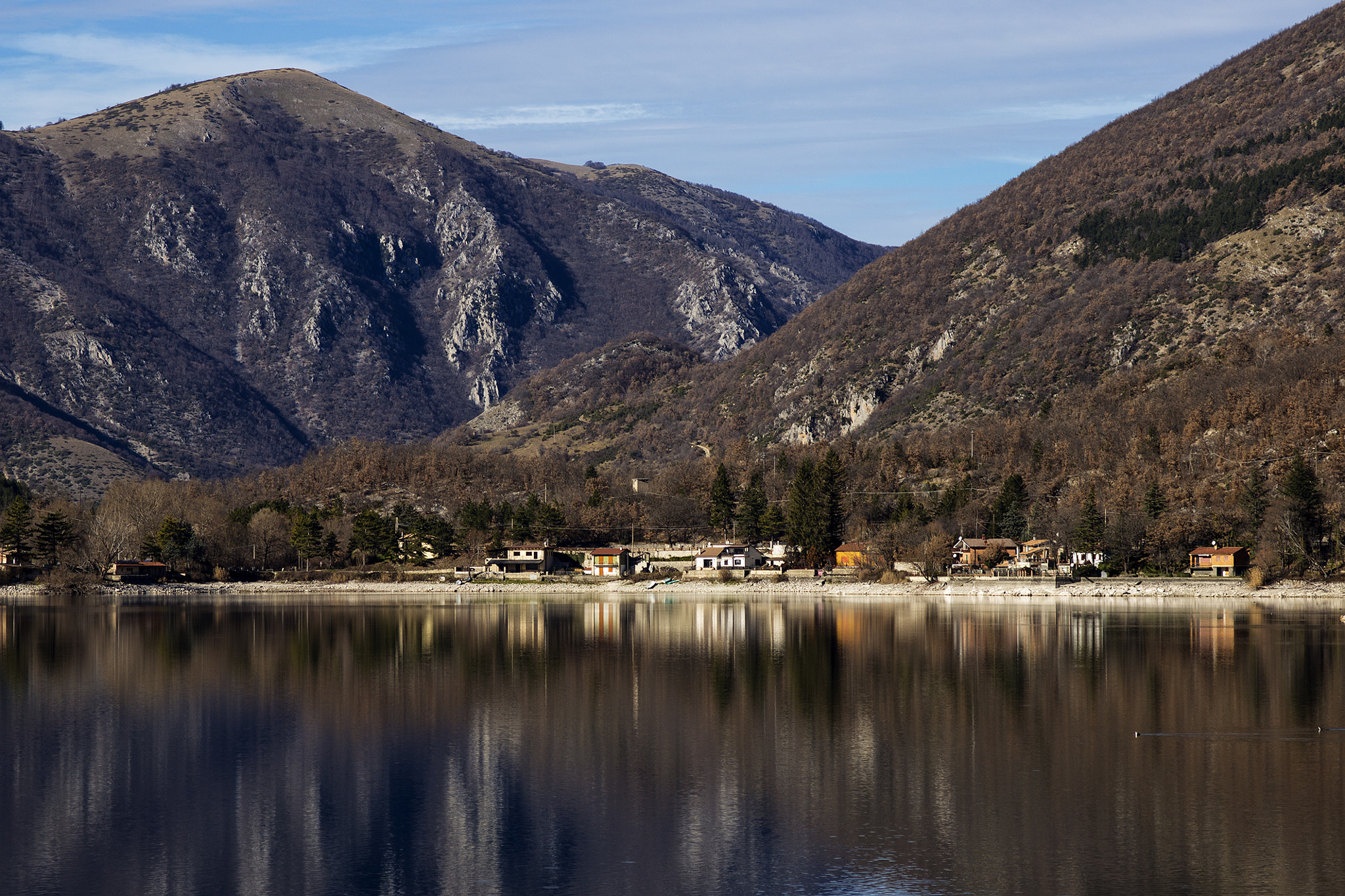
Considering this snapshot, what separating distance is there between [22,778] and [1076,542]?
105142mm

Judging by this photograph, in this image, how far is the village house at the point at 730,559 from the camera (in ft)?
460

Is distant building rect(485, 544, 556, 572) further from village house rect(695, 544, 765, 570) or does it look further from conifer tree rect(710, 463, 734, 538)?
conifer tree rect(710, 463, 734, 538)

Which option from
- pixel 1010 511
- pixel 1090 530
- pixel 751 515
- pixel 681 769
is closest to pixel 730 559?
pixel 751 515

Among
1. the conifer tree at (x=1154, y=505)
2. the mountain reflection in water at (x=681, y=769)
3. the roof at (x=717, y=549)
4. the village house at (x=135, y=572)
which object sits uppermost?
the conifer tree at (x=1154, y=505)

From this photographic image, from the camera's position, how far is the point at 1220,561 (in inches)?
4579

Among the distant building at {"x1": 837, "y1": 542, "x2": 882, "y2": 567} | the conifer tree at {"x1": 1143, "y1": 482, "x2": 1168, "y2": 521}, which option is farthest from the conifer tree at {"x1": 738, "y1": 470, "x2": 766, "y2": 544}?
the conifer tree at {"x1": 1143, "y1": 482, "x2": 1168, "y2": 521}

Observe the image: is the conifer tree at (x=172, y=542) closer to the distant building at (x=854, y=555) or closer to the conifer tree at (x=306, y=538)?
the conifer tree at (x=306, y=538)

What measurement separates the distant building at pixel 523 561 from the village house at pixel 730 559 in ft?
55.1

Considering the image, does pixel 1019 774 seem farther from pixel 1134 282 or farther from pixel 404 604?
pixel 1134 282

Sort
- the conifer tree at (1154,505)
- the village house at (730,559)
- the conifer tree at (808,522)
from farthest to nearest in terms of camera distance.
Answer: the village house at (730,559), the conifer tree at (808,522), the conifer tree at (1154,505)

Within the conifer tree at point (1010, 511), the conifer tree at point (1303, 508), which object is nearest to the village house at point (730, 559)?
the conifer tree at point (1010, 511)

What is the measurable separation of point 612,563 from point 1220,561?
61.9 metres

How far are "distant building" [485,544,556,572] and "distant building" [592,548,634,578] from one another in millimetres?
5050

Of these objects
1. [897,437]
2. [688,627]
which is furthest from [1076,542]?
[897,437]
